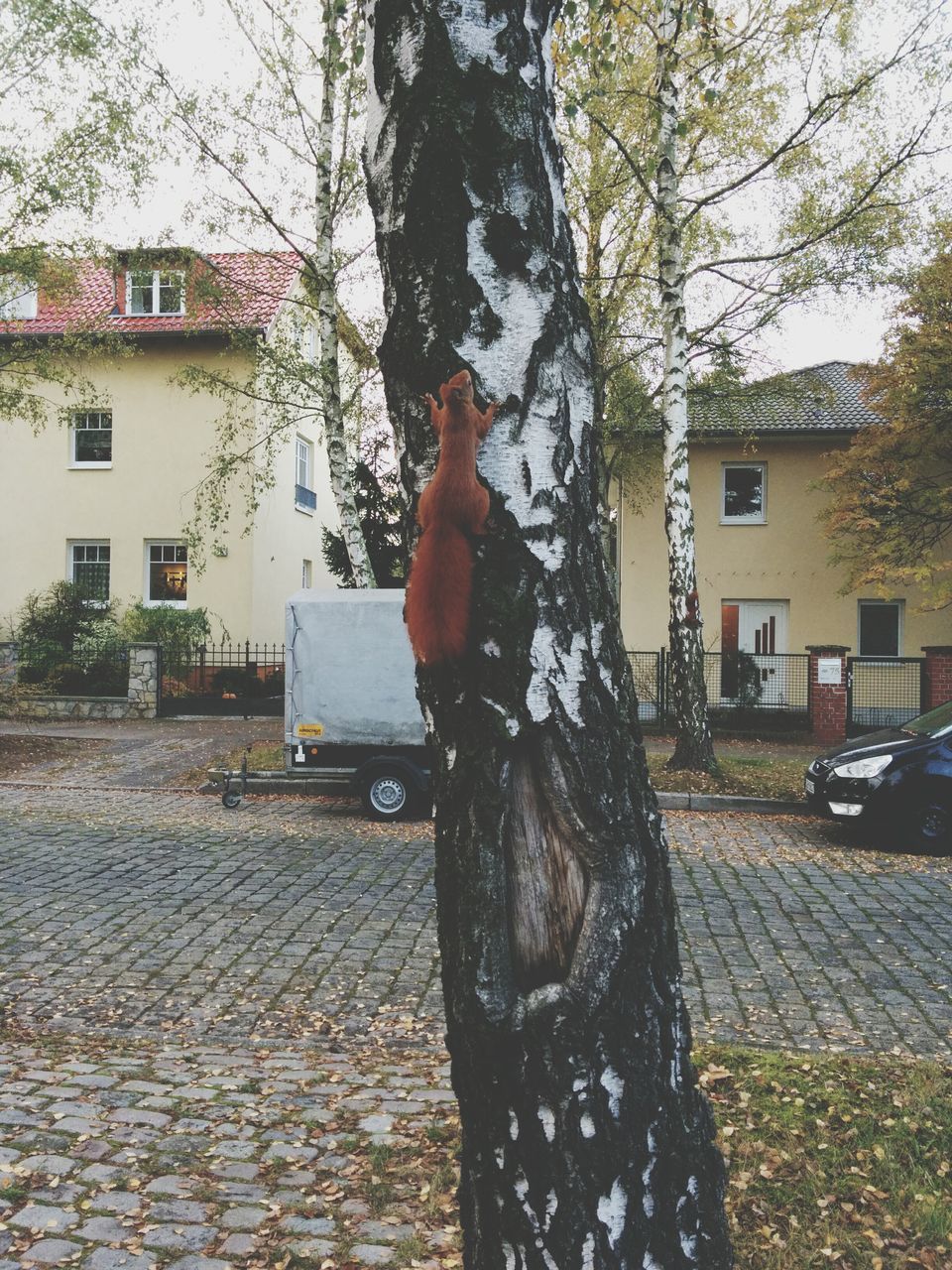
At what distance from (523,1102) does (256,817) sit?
9.31 metres

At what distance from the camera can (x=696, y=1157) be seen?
236cm

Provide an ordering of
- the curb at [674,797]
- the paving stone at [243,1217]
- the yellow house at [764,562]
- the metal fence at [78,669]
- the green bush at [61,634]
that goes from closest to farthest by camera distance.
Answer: the paving stone at [243,1217], the curb at [674,797], the metal fence at [78,669], the green bush at [61,634], the yellow house at [764,562]

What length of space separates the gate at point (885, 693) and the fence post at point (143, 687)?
1408 cm

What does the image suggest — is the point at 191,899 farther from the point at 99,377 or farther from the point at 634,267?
the point at 99,377

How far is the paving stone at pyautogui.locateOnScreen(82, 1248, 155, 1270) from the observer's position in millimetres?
2904

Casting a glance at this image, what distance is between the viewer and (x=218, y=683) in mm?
22125

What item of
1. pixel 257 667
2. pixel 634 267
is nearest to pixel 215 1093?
pixel 634 267

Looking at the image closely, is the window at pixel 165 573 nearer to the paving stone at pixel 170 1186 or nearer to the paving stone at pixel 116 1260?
the paving stone at pixel 170 1186

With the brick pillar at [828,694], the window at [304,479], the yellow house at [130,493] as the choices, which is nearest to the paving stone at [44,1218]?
the brick pillar at [828,694]

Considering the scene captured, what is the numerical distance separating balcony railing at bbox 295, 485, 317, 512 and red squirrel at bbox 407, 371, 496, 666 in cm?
2789

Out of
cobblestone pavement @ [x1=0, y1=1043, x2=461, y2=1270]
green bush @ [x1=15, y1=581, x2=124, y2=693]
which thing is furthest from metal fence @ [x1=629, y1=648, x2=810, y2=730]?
cobblestone pavement @ [x1=0, y1=1043, x2=461, y2=1270]

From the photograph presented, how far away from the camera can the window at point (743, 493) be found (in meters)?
25.8

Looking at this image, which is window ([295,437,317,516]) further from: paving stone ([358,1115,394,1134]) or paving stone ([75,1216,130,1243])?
paving stone ([75,1216,130,1243])

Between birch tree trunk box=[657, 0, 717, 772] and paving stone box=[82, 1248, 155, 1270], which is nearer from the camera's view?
paving stone box=[82, 1248, 155, 1270]
